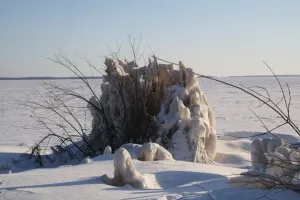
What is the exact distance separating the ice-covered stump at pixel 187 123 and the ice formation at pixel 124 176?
9.45 ft

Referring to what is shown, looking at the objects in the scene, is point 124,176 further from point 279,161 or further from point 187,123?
point 187,123

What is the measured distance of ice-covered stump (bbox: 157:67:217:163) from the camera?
690cm

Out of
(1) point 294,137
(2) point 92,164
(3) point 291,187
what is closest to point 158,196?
(3) point 291,187

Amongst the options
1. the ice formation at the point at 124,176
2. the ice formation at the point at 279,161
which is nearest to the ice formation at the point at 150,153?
the ice formation at the point at 279,161

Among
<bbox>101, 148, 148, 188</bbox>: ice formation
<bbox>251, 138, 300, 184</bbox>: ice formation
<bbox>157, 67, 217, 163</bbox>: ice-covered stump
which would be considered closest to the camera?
<bbox>251, 138, 300, 184</bbox>: ice formation

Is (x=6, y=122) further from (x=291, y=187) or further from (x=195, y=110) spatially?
(x=291, y=187)

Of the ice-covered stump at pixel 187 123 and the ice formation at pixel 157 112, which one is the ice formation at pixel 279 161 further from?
the ice formation at pixel 157 112

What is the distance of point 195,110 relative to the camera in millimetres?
7230

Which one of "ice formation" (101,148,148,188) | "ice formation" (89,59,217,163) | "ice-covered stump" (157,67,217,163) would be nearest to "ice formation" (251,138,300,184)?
"ice formation" (101,148,148,188)

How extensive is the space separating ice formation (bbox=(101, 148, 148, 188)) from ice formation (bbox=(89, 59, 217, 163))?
9.45 feet

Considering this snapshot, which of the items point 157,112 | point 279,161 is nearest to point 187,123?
point 157,112

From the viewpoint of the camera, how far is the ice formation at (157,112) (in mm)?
6969

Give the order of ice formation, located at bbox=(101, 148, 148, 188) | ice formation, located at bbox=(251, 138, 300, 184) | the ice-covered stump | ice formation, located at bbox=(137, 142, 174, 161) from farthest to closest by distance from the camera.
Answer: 1. the ice-covered stump
2. ice formation, located at bbox=(137, 142, 174, 161)
3. ice formation, located at bbox=(101, 148, 148, 188)
4. ice formation, located at bbox=(251, 138, 300, 184)

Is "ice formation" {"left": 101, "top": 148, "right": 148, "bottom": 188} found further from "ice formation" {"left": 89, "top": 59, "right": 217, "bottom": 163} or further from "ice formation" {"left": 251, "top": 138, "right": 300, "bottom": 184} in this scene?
"ice formation" {"left": 89, "top": 59, "right": 217, "bottom": 163}
